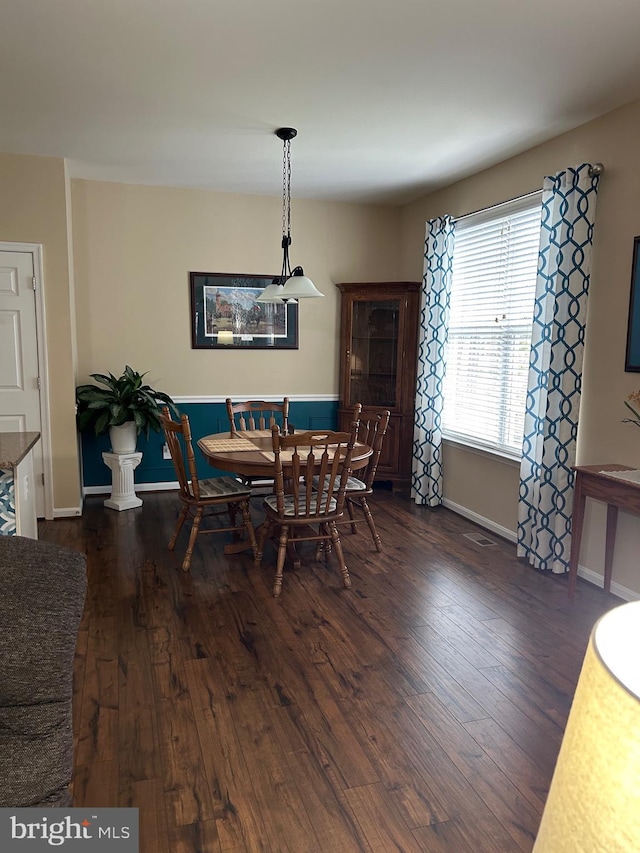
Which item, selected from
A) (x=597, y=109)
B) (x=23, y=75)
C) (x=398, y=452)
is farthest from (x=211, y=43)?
(x=398, y=452)

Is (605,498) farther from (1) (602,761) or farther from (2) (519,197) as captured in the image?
(1) (602,761)

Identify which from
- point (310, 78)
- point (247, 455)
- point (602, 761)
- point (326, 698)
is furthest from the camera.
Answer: point (247, 455)

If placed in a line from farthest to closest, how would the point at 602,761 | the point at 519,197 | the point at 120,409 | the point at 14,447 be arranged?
1. the point at 120,409
2. the point at 519,197
3. the point at 14,447
4. the point at 602,761

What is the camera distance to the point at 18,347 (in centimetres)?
442

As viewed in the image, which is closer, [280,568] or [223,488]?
[280,568]

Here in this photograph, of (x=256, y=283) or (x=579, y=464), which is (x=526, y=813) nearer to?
(x=579, y=464)

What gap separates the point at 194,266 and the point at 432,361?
2.28 m

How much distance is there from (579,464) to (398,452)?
6.79 ft

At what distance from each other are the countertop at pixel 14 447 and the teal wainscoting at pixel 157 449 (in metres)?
2.24

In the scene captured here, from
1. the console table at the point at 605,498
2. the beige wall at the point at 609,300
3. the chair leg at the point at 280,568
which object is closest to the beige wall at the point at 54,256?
the chair leg at the point at 280,568

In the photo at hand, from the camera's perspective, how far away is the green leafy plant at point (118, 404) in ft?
15.4

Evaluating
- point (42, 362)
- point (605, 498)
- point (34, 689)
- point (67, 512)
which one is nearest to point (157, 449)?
point (67, 512)

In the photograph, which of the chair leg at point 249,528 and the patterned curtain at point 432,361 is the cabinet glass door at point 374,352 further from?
the chair leg at point 249,528

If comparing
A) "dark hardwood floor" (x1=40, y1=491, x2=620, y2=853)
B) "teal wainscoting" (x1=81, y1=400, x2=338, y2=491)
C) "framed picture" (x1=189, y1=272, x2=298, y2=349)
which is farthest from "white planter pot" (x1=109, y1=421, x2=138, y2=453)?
"dark hardwood floor" (x1=40, y1=491, x2=620, y2=853)
